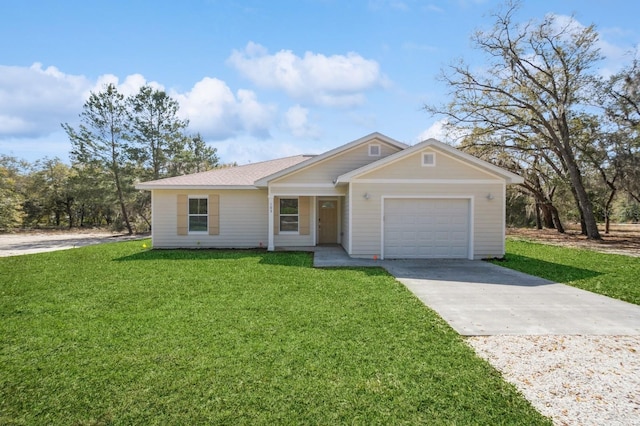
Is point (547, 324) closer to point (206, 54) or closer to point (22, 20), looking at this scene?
point (206, 54)

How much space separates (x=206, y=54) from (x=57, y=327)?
1108 centimetres

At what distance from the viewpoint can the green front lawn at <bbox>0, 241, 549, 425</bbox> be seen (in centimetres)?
287

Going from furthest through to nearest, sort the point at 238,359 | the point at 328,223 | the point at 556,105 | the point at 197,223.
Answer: the point at 556,105
the point at 328,223
the point at 197,223
the point at 238,359

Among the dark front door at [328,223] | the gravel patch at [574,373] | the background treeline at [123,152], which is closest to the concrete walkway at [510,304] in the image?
the gravel patch at [574,373]

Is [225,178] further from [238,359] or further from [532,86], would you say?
[532,86]

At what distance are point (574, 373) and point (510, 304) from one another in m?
2.63

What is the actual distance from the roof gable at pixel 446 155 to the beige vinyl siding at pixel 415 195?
314mm

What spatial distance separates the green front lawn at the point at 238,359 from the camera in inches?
113

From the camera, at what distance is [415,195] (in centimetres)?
1095

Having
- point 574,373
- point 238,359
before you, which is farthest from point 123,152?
point 574,373

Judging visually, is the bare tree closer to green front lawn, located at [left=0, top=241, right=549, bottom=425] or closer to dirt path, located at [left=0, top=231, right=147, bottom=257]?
green front lawn, located at [left=0, top=241, right=549, bottom=425]

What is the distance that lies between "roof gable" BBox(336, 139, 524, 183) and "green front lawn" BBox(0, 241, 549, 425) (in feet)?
15.2

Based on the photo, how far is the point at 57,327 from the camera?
478 cm

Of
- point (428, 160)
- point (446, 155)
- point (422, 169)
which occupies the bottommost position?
point (422, 169)
